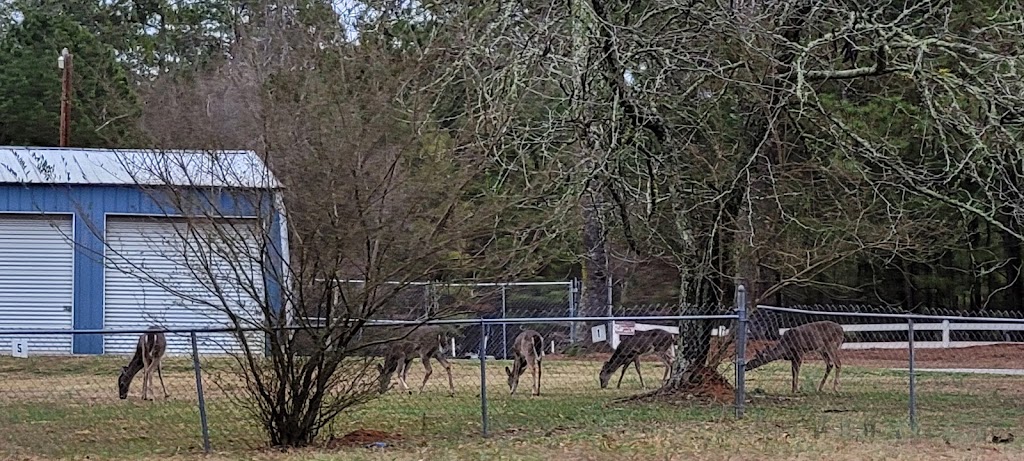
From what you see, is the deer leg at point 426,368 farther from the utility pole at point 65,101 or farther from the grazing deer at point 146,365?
the utility pole at point 65,101

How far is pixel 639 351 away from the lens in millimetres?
16016

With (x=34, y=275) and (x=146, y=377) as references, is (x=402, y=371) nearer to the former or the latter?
(x=146, y=377)

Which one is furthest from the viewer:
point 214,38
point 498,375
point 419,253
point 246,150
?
point 214,38

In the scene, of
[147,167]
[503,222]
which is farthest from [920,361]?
[147,167]

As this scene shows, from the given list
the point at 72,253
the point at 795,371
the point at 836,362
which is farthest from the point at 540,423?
the point at 72,253

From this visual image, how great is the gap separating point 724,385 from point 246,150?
626cm

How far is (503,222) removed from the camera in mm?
11547

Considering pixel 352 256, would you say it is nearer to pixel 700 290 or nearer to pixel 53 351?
pixel 700 290

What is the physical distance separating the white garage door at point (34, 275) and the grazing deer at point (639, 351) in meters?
11.5

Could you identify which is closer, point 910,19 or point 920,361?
point 910,19

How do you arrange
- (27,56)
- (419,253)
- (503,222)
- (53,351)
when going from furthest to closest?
1. (27,56)
2. (53,351)
3. (503,222)
4. (419,253)

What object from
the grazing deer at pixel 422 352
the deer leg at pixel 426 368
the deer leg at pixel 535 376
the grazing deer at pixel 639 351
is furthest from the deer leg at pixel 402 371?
the grazing deer at pixel 639 351

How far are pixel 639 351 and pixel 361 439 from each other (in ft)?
20.2

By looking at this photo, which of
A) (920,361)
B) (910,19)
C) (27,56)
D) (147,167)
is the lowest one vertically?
(920,361)
